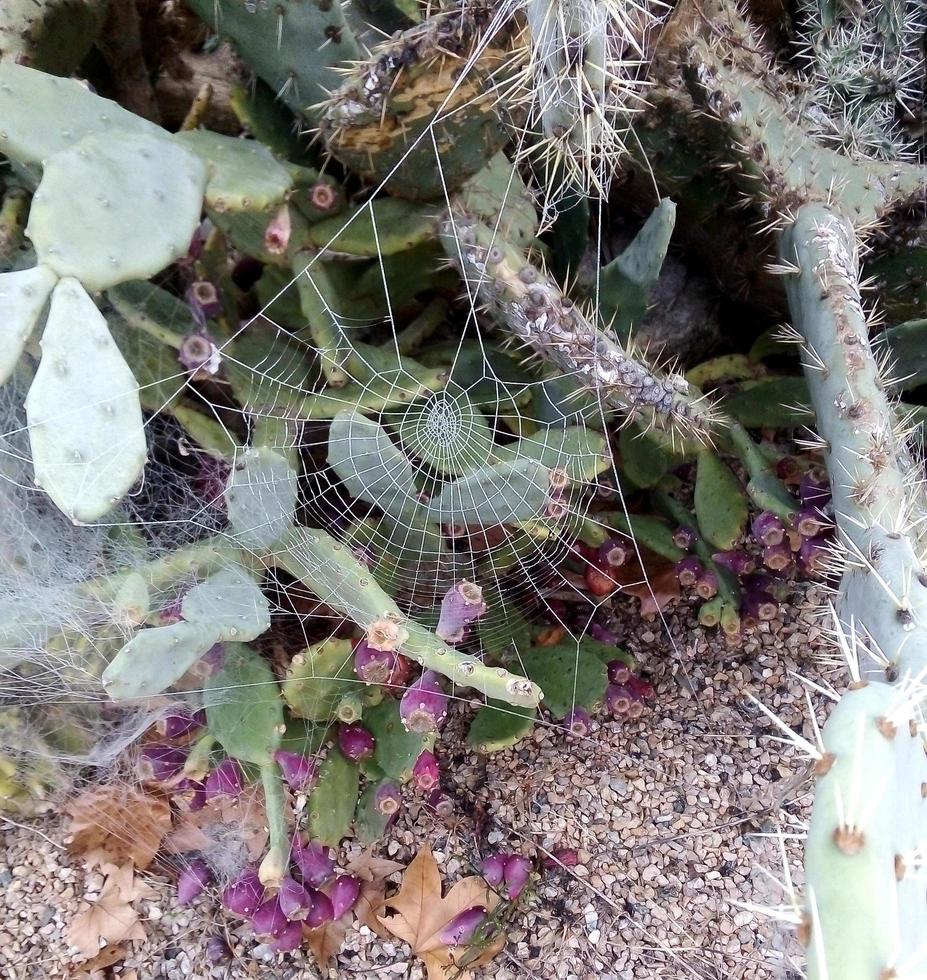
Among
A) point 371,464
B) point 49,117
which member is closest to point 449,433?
point 371,464

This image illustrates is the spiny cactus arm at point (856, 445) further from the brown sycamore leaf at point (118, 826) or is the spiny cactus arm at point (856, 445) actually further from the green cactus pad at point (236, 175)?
the brown sycamore leaf at point (118, 826)

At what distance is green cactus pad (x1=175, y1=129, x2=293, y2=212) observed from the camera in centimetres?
106

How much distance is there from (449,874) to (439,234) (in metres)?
1.18

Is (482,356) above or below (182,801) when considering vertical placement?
above

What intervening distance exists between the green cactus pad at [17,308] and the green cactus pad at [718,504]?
1122mm

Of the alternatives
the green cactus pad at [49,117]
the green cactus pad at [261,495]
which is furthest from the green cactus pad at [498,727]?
the green cactus pad at [49,117]

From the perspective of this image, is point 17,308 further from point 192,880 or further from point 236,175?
point 192,880

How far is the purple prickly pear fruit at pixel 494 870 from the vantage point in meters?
1.35

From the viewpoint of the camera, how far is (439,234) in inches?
48.4

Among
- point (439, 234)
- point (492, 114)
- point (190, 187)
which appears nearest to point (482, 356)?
point (439, 234)

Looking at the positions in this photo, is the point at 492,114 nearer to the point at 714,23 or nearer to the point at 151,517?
the point at 714,23

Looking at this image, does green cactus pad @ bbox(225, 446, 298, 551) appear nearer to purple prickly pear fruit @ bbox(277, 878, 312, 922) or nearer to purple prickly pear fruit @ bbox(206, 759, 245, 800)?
purple prickly pear fruit @ bbox(206, 759, 245, 800)

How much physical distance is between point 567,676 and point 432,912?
505 mm

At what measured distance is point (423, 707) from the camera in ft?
3.57
